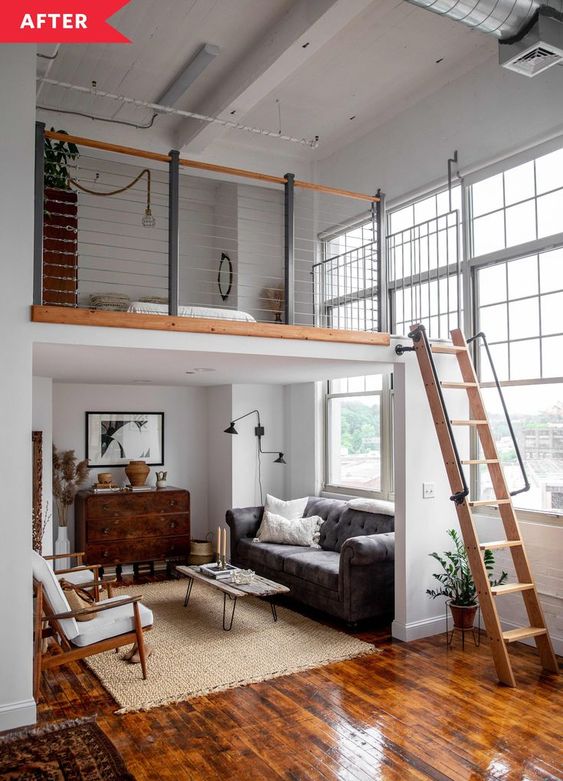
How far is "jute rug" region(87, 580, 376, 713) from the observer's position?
3.96 m

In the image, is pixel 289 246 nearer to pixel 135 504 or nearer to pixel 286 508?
pixel 286 508

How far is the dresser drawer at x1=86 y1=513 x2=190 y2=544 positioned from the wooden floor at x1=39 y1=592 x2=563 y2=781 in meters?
2.48

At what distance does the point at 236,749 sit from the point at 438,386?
2.56 m

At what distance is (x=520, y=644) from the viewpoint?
4.79 meters

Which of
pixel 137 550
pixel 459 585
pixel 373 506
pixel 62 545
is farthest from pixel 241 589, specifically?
pixel 62 545

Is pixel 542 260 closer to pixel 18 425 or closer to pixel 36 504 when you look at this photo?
pixel 18 425

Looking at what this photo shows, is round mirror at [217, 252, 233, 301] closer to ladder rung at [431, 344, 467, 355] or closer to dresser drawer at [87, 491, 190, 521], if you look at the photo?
dresser drawer at [87, 491, 190, 521]

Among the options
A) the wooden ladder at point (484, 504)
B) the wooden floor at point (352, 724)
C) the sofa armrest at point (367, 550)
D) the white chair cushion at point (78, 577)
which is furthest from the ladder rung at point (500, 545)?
the white chair cushion at point (78, 577)

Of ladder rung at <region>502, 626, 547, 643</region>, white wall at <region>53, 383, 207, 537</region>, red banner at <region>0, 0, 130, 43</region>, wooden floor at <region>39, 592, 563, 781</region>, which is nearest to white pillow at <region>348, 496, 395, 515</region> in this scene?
wooden floor at <region>39, 592, 563, 781</region>

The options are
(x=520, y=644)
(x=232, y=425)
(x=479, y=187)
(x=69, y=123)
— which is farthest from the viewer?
(x=232, y=425)

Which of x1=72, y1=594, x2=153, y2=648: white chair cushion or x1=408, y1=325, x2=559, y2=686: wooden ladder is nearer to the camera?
x1=72, y1=594, x2=153, y2=648: white chair cushion

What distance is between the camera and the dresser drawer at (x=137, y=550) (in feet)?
22.0

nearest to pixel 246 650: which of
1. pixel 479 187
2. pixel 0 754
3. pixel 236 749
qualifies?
pixel 236 749

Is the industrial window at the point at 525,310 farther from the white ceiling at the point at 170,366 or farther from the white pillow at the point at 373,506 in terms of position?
the white ceiling at the point at 170,366
